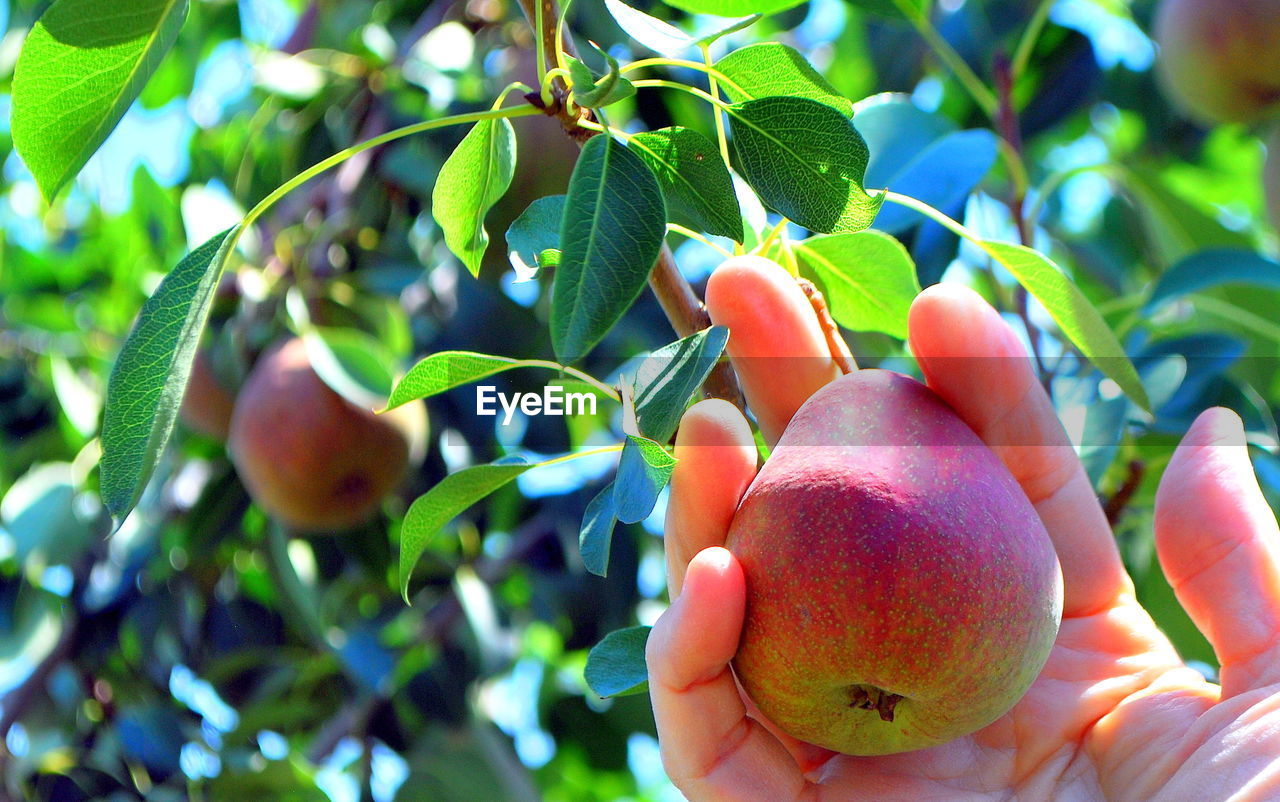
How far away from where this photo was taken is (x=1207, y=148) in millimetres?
2258

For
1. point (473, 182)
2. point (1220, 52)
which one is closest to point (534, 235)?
point (473, 182)

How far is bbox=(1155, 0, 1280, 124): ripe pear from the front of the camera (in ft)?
5.87

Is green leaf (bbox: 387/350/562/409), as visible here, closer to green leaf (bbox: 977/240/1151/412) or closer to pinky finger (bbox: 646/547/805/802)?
pinky finger (bbox: 646/547/805/802)

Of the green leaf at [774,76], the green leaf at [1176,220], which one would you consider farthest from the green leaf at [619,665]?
the green leaf at [1176,220]

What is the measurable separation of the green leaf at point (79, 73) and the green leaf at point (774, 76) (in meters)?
0.34

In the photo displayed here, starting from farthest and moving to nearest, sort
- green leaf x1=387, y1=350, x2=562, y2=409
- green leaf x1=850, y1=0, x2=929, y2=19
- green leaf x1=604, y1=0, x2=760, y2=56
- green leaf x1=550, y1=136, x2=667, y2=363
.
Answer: green leaf x1=850, y1=0, x2=929, y2=19, green leaf x1=387, y1=350, x2=562, y2=409, green leaf x1=604, y1=0, x2=760, y2=56, green leaf x1=550, y1=136, x2=667, y2=363

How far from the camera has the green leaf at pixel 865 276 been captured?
0.88 metres

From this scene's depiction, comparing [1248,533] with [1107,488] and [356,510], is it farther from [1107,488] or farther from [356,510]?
[356,510]

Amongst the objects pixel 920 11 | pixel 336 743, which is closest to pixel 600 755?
pixel 336 743

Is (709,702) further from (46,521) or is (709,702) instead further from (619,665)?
(46,521)

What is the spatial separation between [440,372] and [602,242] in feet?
0.76

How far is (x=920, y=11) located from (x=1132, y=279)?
1.12 meters

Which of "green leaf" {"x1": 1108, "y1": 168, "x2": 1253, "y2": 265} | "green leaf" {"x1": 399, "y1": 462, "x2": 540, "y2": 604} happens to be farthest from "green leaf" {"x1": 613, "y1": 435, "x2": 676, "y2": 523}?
"green leaf" {"x1": 1108, "y1": 168, "x2": 1253, "y2": 265}

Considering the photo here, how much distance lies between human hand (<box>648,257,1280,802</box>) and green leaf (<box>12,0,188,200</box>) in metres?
0.39
